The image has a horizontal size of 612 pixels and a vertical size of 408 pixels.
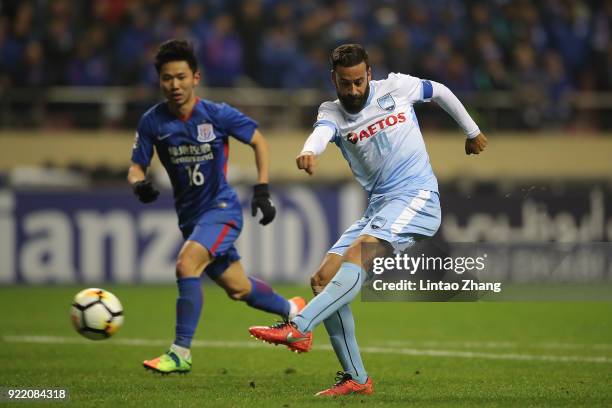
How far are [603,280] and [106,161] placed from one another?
869 cm

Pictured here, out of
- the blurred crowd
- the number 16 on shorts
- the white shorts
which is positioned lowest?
the white shorts

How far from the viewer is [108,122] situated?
1728 cm

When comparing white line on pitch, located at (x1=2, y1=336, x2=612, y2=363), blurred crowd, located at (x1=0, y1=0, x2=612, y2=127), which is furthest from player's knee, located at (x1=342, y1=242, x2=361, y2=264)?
blurred crowd, located at (x1=0, y1=0, x2=612, y2=127)

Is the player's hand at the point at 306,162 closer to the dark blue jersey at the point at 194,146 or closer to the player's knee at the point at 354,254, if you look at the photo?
the player's knee at the point at 354,254

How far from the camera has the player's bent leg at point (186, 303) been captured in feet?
25.4

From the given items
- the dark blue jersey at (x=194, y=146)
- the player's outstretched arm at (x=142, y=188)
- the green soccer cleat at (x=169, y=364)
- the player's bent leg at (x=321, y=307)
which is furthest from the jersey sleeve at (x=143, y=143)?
the player's bent leg at (x=321, y=307)

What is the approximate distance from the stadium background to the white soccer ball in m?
7.59

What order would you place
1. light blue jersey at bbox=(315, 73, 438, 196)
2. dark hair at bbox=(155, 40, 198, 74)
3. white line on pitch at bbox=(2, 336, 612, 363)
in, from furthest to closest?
1. white line on pitch at bbox=(2, 336, 612, 363)
2. dark hair at bbox=(155, 40, 198, 74)
3. light blue jersey at bbox=(315, 73, 438, 196)

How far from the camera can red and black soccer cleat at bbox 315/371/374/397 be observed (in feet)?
22.0

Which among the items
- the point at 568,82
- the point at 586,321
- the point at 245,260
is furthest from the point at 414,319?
the point at 568,82

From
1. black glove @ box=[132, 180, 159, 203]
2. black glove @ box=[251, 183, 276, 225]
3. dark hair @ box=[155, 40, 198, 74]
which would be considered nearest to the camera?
black glove @ box=[251, 183, 276, 225]

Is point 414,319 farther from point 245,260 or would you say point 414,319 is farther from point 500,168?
point 500,168

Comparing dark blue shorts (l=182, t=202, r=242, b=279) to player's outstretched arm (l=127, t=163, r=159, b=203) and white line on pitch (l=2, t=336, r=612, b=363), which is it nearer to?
player's outstretched arm (l=127, t=163, r=159, b=203)

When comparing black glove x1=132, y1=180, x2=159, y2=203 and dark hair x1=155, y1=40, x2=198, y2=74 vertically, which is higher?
dark hair x1=155, y1=40, x2=198, y2=74
